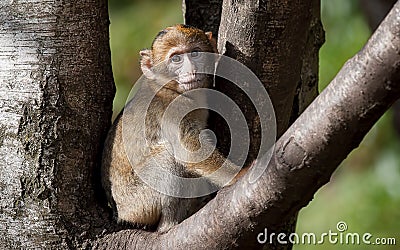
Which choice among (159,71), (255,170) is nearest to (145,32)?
(159,71)

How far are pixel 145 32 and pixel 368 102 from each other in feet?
24.9

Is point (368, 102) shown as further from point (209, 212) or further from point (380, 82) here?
point (209, 212)

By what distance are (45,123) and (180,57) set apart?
94cm

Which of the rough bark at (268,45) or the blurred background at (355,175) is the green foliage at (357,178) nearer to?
the blurred background at (355,175)

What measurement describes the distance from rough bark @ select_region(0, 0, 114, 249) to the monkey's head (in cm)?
61

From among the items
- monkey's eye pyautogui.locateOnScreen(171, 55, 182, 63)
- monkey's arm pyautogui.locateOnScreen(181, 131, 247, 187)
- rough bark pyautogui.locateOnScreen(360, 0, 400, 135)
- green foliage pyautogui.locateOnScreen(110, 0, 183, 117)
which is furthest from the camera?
green foliage pyautogui.locateOnScreen(110, 0, 183, 117)

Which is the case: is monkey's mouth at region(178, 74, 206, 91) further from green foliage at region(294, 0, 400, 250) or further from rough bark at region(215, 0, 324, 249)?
green foliage at region(294, 0, 400, 250)

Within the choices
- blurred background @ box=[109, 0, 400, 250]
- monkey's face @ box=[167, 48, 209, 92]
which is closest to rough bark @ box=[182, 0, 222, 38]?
monkey's face @ box=[167, 48, 209, 92]

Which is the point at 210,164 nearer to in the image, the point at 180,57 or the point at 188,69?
the point at 188,69

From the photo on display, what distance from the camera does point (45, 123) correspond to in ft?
10.7

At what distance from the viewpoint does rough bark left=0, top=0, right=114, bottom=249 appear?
128 inches

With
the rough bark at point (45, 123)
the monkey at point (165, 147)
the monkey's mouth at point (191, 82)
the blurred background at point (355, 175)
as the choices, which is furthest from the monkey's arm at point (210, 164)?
the blurred background at point (355, 175)

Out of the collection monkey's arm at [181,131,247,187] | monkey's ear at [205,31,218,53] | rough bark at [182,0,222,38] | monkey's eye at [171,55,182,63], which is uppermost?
rough bark at [182,0,222,38]

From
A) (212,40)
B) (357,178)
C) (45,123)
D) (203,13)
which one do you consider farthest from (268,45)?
(357,178)
